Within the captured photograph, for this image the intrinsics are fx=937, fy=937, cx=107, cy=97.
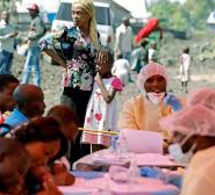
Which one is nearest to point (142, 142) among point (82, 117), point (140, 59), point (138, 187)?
point (138, 187)

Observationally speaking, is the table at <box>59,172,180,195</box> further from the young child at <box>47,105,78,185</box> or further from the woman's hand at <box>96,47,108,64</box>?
the woman's hand at <box>96,47,108,64</box>

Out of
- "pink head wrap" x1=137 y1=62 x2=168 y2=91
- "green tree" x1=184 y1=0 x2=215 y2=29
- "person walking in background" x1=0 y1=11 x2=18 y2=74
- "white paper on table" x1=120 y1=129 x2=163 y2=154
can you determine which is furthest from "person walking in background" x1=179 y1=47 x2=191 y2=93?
"green tree" x1=184 y1=0 x2=215 y2=29

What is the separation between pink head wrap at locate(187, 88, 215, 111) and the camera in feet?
14.8

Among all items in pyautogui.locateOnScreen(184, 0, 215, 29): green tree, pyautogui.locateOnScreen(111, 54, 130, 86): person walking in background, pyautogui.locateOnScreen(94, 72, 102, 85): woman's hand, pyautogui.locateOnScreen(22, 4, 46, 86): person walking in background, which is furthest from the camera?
pyautogui.locateOnScreen(184, 0, 215, 29): green tree

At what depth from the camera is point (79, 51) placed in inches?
310

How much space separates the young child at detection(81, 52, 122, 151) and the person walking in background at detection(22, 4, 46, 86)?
7667 millimetres

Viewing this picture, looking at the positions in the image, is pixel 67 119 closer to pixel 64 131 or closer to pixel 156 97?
pixel 64 131

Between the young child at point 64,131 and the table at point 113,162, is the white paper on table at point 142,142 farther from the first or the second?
the young child at point 64,131

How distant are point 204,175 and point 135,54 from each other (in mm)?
18404

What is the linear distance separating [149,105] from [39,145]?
9.51 feet

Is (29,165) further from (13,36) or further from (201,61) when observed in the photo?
(201,61)

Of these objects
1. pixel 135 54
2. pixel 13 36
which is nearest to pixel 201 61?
pixel 135 54

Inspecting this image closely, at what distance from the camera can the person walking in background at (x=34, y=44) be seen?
1670cm

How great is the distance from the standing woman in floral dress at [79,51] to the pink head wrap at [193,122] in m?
3.52
